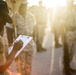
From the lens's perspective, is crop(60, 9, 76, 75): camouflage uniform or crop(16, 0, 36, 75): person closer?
crop(16, 0, 36, 75): person

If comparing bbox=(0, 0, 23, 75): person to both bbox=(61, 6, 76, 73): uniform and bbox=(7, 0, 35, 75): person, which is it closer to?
bbox=(7, 0, 35, 75): person

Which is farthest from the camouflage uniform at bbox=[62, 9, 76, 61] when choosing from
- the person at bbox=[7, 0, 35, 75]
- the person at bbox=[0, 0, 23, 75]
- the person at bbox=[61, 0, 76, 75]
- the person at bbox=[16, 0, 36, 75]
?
the person at bbox=[0, 0, 23, 75]

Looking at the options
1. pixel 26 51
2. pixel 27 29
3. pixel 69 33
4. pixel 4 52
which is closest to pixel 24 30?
pixel 27 29

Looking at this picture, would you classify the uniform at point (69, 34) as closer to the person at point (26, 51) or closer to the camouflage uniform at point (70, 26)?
the camouflage uniform at point (70, 26)

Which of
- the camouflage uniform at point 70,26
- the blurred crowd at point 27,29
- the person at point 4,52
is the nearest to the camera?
the person at point 4,52

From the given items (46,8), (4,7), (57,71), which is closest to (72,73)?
(57,71)

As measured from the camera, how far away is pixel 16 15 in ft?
20.8

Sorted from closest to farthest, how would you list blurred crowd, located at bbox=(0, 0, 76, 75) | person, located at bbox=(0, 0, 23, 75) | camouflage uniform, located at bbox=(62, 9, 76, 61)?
person, located at bbox=(0, 0, 23, 75) < blurred crowd, located at bbox=(0, 0, 76, 75) < camouflage uniform, located at bbox=(62, 9, 76, 61)

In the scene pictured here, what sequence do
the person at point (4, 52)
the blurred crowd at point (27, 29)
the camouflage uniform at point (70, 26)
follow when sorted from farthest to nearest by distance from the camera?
the camouflage uniform at point (70, 26), the blurred crowd at point (27, 29), the person at point (4, 52)

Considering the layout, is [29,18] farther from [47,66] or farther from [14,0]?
[47,66]

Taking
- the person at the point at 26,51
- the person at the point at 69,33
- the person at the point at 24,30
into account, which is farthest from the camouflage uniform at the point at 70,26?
the person at the point at 26,51

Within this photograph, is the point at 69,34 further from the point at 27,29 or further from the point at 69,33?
the point at 27,29

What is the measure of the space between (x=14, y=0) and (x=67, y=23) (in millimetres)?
1901

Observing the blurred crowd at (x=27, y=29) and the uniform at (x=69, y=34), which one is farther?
the uniform at (x=69, y=34)
